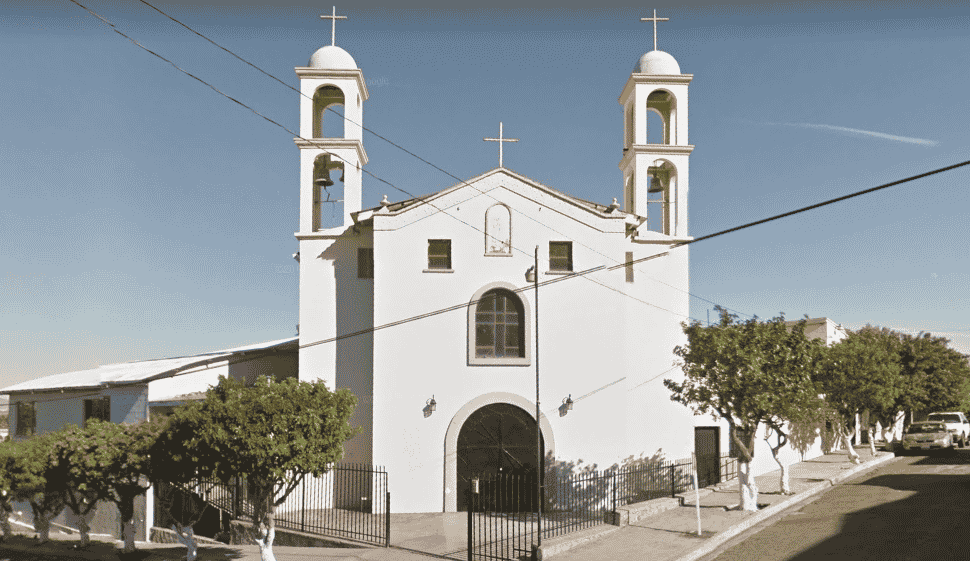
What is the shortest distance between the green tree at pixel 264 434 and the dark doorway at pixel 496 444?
6.27m

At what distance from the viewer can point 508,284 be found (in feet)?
69.5

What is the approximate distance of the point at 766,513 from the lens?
722 inches

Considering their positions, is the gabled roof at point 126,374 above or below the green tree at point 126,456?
above

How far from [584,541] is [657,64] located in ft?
52.9

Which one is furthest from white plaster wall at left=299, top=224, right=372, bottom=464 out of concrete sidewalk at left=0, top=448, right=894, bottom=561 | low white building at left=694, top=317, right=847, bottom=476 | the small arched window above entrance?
low white building at left=694, top=317, right=847, bottom=476

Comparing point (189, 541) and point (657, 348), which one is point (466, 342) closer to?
point (657, 348)

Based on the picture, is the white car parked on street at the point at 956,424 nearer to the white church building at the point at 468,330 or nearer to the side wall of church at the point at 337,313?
the white church building at the point at 468,330

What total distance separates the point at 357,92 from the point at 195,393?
10.7m

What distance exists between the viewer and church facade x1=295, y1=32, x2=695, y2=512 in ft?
67.4

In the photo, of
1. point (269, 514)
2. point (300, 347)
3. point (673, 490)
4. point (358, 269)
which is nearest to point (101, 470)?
point (269, 514)

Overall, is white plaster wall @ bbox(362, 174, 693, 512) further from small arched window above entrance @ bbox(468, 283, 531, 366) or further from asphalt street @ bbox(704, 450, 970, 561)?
asphalt street @ bbox(704, 450, 970, 561)

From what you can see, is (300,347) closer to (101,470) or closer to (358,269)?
(358,269)

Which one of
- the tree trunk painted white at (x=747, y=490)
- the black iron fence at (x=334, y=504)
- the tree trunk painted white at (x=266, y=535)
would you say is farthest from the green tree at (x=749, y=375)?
the tree trunk painted white at (x=266, y=535)

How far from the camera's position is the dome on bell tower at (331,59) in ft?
76.6
